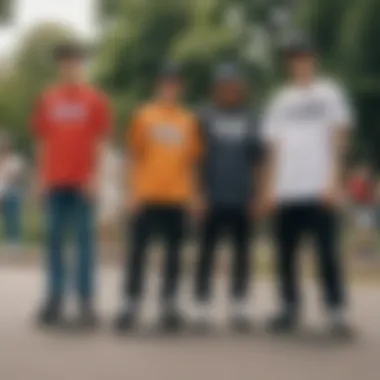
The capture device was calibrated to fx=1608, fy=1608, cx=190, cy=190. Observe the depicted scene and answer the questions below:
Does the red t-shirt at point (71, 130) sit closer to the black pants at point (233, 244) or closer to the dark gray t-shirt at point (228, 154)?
the dark gray t-shirt at point (228, 154)

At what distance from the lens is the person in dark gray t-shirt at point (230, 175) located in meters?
9.12

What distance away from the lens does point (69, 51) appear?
925cm

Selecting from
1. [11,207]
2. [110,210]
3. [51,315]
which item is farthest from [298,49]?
[110,210]

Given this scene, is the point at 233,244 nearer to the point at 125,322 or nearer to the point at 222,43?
the point at 125,322

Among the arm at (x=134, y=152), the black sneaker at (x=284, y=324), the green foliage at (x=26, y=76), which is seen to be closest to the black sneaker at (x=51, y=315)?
the arm at (x=134, y=152)

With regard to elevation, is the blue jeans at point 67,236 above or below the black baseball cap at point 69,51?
below

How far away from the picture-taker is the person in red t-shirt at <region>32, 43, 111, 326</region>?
9.20m

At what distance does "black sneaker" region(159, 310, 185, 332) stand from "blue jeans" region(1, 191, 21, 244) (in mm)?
11584

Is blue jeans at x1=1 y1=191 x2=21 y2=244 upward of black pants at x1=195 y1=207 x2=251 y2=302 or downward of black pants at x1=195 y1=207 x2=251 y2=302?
upward

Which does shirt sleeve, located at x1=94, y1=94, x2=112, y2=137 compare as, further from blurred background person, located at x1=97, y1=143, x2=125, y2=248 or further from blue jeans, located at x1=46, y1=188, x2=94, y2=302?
blurred background person, located at x1=97, y1=143, x2=125, y2=248

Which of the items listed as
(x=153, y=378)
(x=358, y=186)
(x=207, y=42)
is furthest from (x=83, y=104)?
(x=207, y=42)

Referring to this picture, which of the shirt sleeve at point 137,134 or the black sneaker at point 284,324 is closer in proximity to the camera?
the black sneaker at point 284,324

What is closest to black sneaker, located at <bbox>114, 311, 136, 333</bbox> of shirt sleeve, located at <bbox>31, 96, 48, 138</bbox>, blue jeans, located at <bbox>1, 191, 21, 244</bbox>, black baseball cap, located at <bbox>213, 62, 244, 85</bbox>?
shirt sleeve, located at <bbox>31, 96, 48, 138</bbox>

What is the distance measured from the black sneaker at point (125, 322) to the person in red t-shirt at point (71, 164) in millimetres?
173
